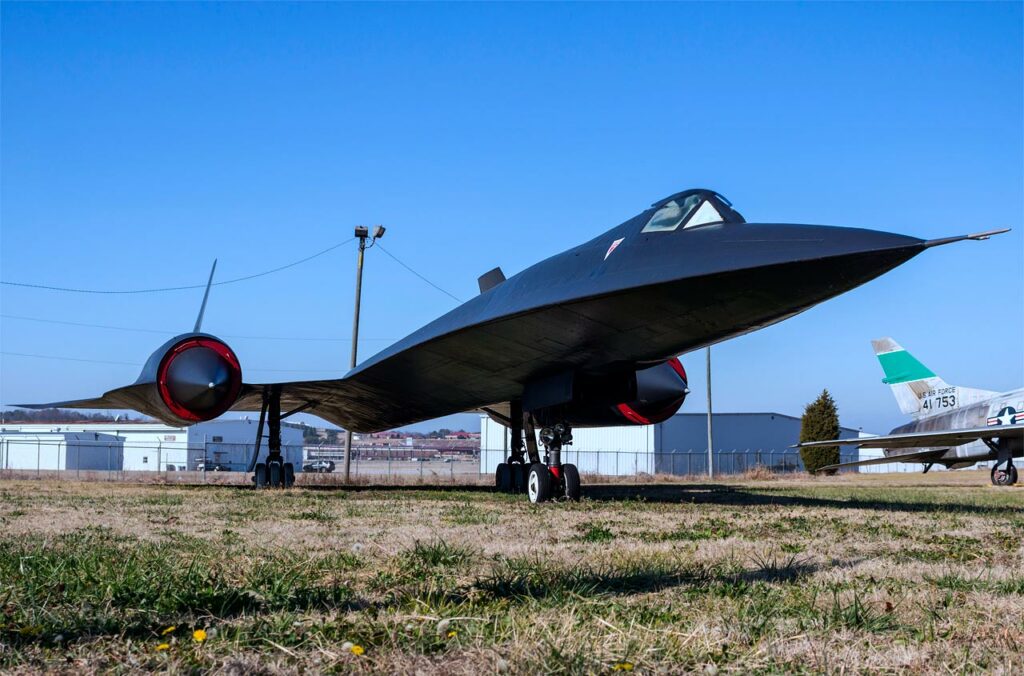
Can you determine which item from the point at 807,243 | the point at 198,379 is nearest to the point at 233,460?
the point at 198,379

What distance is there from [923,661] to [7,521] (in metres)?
6.52

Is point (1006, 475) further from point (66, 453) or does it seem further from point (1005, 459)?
point (66, 453)

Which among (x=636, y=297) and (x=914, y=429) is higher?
(x=636, y=297)

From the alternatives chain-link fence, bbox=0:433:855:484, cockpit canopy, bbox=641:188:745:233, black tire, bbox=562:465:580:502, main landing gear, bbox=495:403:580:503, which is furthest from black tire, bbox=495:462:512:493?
chain-link fence, bbox=0:433:855:484

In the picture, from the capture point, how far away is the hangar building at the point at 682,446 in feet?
127

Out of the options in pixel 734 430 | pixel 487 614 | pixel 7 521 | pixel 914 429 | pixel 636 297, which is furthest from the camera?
pixel 734 430

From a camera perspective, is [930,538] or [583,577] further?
[930,538]

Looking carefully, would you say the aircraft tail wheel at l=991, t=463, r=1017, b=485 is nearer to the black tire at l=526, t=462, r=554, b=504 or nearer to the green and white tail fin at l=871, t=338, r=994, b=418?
the green and white tail fin at l=871, t=338, r=994, b=418

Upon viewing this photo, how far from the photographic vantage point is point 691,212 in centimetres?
775

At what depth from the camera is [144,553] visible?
4.15 metres

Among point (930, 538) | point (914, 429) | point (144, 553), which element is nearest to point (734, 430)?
point (914, 429)

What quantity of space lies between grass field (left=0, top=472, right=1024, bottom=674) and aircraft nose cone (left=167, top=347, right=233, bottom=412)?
6.22m

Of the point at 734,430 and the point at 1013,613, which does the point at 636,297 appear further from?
the point at 734,430

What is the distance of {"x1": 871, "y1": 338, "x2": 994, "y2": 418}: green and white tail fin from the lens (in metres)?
23.1
